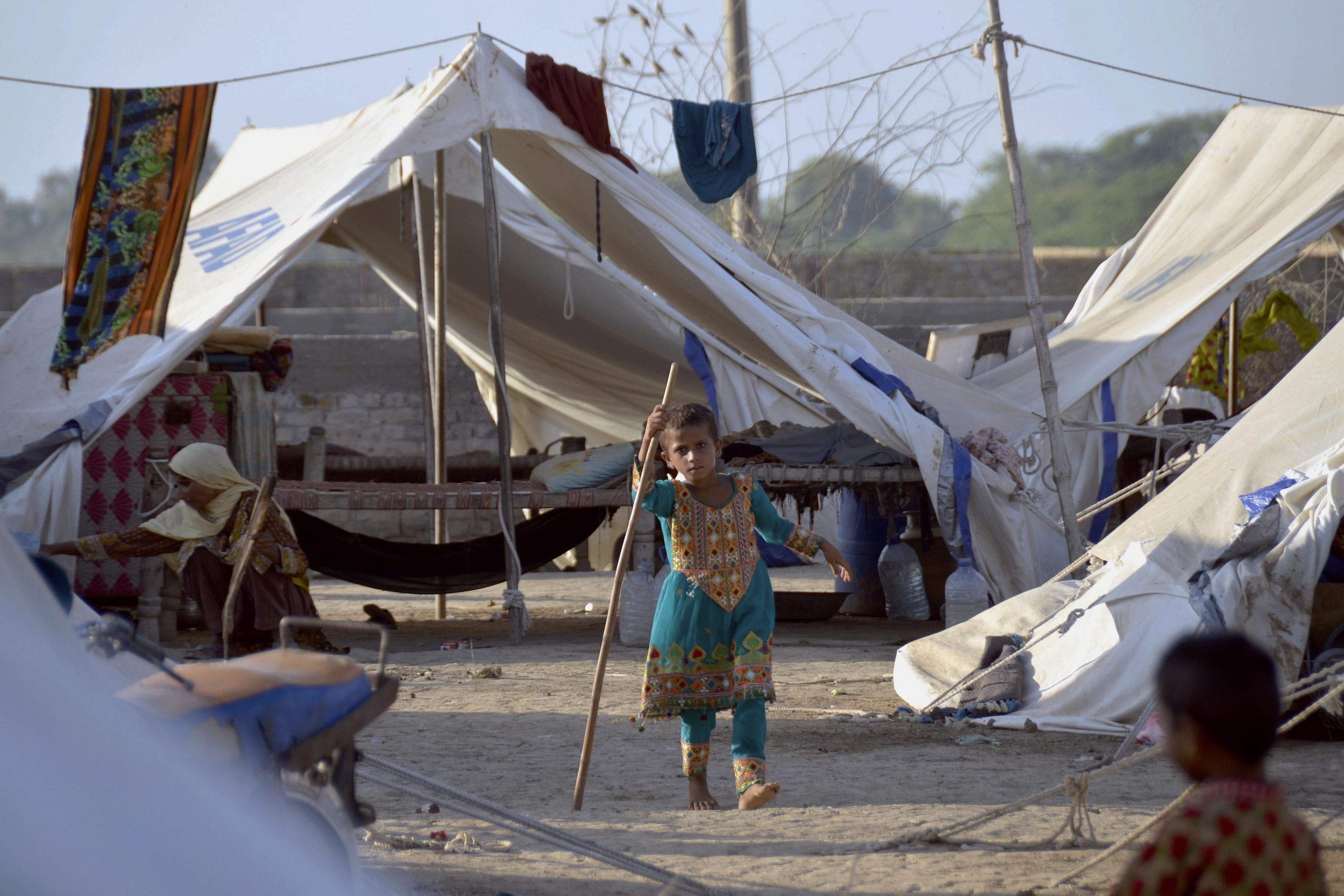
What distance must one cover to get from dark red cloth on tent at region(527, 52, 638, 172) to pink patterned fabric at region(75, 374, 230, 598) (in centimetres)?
246

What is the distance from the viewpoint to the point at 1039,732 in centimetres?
434

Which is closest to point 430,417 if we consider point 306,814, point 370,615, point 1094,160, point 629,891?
point 370,615

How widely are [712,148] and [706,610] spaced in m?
4.15

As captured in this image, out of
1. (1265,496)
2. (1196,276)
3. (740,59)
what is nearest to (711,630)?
(1265,496)

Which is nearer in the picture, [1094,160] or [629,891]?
[629,891]

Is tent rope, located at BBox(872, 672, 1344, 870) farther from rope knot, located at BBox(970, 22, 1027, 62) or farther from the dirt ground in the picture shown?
rope knot, located at BBox(970, 22, 1027, 62)

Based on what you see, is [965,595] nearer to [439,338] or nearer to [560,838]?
[439,338]

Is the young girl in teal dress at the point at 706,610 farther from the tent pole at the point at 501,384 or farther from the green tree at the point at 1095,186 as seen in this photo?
the green tree at the point at 1095,186

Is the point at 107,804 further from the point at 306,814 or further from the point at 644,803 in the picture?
the point at 644,803

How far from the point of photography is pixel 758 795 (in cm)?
324

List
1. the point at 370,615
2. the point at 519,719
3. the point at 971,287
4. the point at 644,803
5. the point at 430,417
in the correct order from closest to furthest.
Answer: the point at 644,803 < the point at 519,719 < the point at 370,615 < the point at 430,417 < the point at 971,287

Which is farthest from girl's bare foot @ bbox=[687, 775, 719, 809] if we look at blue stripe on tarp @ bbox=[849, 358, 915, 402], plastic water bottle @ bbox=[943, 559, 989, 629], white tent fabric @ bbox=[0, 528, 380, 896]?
blue stripe on tarp @ bbox=[849, 358, 915, 402]

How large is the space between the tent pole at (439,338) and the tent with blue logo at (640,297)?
0.20m

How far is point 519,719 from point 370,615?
291cm
